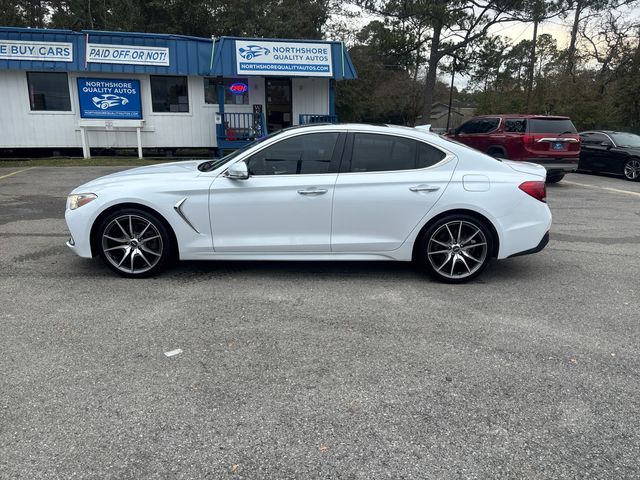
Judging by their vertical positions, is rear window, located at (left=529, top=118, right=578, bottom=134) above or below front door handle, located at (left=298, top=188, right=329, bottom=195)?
above

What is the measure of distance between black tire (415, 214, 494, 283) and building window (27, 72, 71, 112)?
50.8 ft

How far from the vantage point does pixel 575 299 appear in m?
4.89

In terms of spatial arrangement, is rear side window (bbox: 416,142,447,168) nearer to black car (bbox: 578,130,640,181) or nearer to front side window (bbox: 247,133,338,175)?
front side window (bbox: 247,133,338,175)

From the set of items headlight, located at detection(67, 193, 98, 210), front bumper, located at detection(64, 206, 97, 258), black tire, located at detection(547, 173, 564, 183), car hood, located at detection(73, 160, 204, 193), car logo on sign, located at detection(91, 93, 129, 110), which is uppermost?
car logo on sign, located at detection(91, 93, 129, 110)

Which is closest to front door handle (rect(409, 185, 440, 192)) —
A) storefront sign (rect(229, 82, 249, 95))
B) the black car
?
Result: the black car

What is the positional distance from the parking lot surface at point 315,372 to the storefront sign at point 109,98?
12.2 m

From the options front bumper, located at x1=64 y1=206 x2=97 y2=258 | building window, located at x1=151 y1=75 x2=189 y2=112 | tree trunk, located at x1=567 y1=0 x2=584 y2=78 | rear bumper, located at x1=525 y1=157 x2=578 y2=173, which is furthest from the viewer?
tree trunk, located at x1=567 y1=0 x2=584 y2=78

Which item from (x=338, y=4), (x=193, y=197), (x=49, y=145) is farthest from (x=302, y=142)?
(x=338, y=4)

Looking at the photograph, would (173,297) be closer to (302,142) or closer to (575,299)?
(302,142)

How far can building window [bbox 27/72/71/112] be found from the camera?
645 inches

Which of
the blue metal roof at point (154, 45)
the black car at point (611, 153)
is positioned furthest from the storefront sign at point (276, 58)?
the black car at point (611, 153)

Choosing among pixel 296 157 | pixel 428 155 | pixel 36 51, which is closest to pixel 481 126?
pixel 428 155

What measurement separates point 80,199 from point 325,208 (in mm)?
2434

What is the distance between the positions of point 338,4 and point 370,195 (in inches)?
1311
